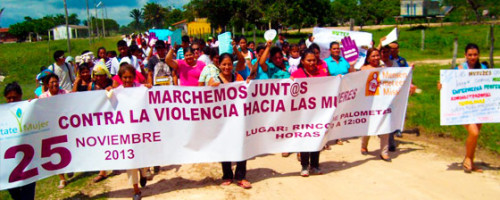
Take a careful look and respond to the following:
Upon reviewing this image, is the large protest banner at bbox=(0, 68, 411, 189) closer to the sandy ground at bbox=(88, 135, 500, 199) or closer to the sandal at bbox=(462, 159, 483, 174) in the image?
the sandy ground at bbox=(88, 135, 500, 199)

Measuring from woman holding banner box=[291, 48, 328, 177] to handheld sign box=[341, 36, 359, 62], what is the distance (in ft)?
3.78

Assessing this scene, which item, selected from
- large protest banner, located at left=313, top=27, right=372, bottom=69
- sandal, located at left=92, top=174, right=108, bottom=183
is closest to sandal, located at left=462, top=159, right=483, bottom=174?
large protest banner, located at left=313, top=27, right=372, bottom=69

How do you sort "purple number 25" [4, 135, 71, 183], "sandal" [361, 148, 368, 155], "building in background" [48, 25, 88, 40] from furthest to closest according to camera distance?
"building in background" [48, 25, 88, 40] < "sandal" [361, 148, 368, 155] < "purple number 25" [4, 135, 71, 183]

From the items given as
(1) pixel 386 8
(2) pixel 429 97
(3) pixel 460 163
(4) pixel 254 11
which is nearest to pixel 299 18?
(4) pixel 254 11

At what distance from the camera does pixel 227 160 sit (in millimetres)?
4984

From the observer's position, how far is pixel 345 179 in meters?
5.36

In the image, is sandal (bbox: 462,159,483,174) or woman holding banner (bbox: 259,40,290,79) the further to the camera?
woman holding banner (bbox: 259,40,290,79)

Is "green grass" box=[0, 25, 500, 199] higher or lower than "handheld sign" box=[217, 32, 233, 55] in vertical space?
lower

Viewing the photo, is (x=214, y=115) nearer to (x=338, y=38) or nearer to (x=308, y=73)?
(x=308, y=73)

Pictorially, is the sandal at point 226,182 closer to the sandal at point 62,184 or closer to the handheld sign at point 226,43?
the handheld sign at point 226,43

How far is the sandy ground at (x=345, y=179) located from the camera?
4875 millimetres

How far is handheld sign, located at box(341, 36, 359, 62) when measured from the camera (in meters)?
6.56

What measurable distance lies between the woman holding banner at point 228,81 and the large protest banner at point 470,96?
282cm

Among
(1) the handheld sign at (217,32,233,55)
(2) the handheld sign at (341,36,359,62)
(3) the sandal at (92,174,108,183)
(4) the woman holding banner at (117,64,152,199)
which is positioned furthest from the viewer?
(2) the handheld sign at (341,36,359,62)
